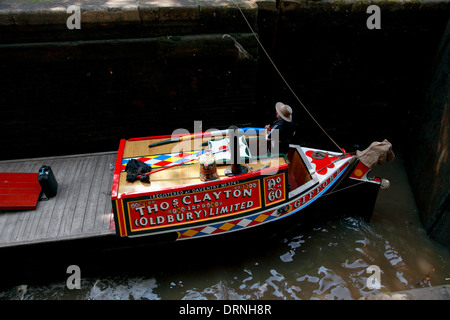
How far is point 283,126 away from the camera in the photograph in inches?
219

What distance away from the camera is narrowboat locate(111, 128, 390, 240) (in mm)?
5105

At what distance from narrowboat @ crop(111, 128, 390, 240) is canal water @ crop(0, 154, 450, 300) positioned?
474mm

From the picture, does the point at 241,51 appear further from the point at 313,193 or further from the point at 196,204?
the point at 196,204

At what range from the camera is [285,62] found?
7363 mm

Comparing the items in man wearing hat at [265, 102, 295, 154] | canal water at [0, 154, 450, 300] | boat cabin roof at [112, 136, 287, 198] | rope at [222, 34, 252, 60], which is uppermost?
rope at [222, 34, 252, 60]

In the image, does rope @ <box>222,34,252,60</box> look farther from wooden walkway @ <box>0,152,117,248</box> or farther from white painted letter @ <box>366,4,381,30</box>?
wooden walkway @ <box>0,152,117,248</box>

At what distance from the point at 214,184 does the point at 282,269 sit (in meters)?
1.90

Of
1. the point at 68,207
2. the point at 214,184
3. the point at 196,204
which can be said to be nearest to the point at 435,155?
the point at 214,184

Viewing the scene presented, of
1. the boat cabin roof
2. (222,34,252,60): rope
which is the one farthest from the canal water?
(222,34,252,60): rope

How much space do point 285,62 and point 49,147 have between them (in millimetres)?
5049

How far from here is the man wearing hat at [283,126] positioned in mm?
5508

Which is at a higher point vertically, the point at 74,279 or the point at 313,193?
the point at 313,193
